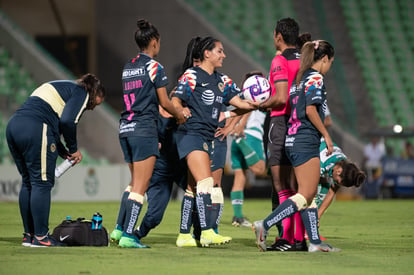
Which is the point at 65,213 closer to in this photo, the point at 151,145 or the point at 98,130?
the point at 151,145

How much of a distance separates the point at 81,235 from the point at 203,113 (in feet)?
5.56

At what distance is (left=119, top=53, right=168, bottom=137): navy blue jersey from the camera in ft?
24.8

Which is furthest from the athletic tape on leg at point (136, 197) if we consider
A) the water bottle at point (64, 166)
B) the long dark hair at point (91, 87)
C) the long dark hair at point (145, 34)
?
the long dark hair at point (145, 34)

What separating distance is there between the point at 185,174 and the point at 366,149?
521 inches

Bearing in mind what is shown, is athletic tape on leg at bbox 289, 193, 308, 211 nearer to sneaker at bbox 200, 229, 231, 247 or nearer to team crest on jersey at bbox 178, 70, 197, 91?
sneaker at bbox 200, 229, 231, 247

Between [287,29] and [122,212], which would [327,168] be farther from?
[122,212]

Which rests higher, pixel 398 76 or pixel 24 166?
pixel 398 76

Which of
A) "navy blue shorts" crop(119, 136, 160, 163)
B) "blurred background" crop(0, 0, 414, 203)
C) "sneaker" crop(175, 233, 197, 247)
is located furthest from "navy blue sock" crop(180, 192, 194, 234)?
"blurred background" crop(0, 0, 414, 203)

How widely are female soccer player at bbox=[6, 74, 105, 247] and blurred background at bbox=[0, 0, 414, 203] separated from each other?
1043cm

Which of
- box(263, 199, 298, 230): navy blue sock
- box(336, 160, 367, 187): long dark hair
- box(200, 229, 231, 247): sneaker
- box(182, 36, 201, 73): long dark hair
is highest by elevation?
box(182, 36, 201, 73): long dark hair

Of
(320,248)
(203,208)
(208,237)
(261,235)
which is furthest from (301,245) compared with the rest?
(203,208)

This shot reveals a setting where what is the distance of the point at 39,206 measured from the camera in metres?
7.54

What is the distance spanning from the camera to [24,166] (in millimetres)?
7691

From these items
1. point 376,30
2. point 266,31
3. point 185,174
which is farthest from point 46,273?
point 376,30
